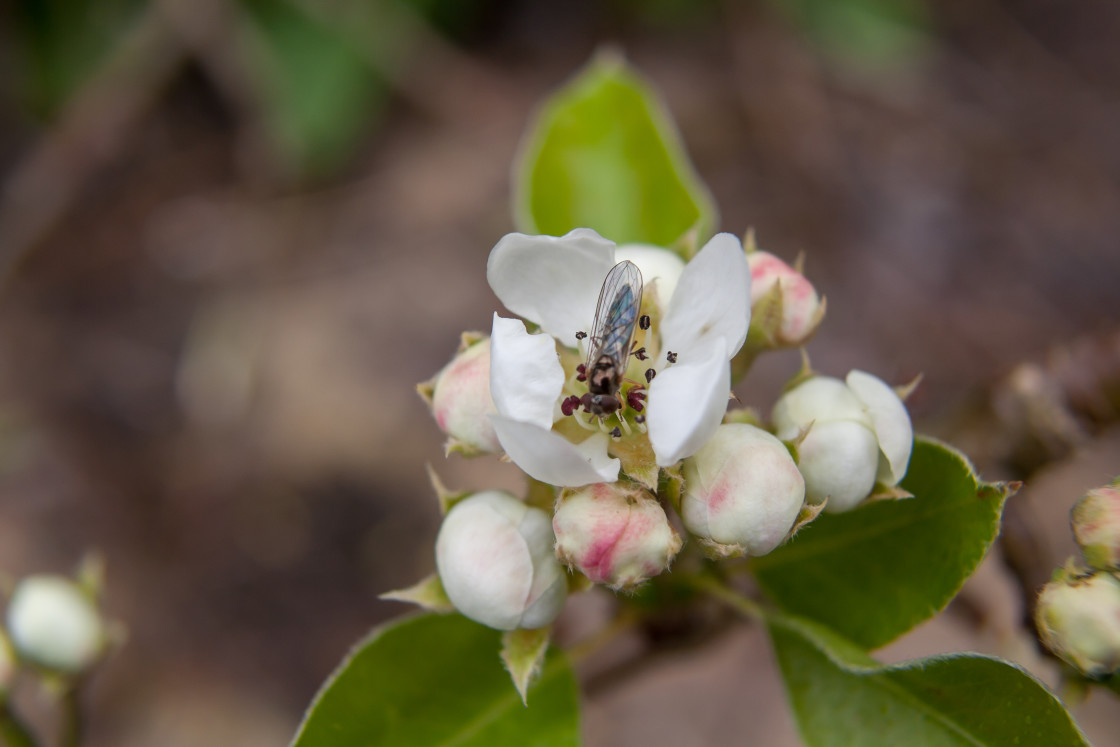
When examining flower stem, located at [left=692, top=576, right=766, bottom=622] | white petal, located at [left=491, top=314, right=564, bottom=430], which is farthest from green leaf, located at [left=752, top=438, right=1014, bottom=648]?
white petal, located at [left=491, top=314, right=564, bottom=430]

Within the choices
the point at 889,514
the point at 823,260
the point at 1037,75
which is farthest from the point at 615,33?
the point at 889,514

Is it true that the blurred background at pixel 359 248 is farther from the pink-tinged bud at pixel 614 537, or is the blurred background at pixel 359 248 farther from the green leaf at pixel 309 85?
the pink-tinged bud at pixel 614 537

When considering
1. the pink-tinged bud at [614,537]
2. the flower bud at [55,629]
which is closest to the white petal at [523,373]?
the pink-tinged bud at [614,537]

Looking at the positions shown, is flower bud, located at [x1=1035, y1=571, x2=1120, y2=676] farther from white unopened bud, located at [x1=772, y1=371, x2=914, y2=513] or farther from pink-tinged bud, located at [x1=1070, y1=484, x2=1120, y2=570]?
white unopened bud, located at [x1=772, y1=371, x2=914, y2=513]

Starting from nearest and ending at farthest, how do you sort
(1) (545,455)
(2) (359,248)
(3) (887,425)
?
1. (1) (545,455)
2. (3) (887,425)
3. (2) (359,248)

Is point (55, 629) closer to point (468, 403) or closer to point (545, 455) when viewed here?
point (468, 403)

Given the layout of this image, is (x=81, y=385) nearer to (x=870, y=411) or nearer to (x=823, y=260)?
(x=823, y=260)

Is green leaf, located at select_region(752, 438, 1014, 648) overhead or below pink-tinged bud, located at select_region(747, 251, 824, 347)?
below

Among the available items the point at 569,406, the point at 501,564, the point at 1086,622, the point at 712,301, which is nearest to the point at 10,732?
the point at 501,564
